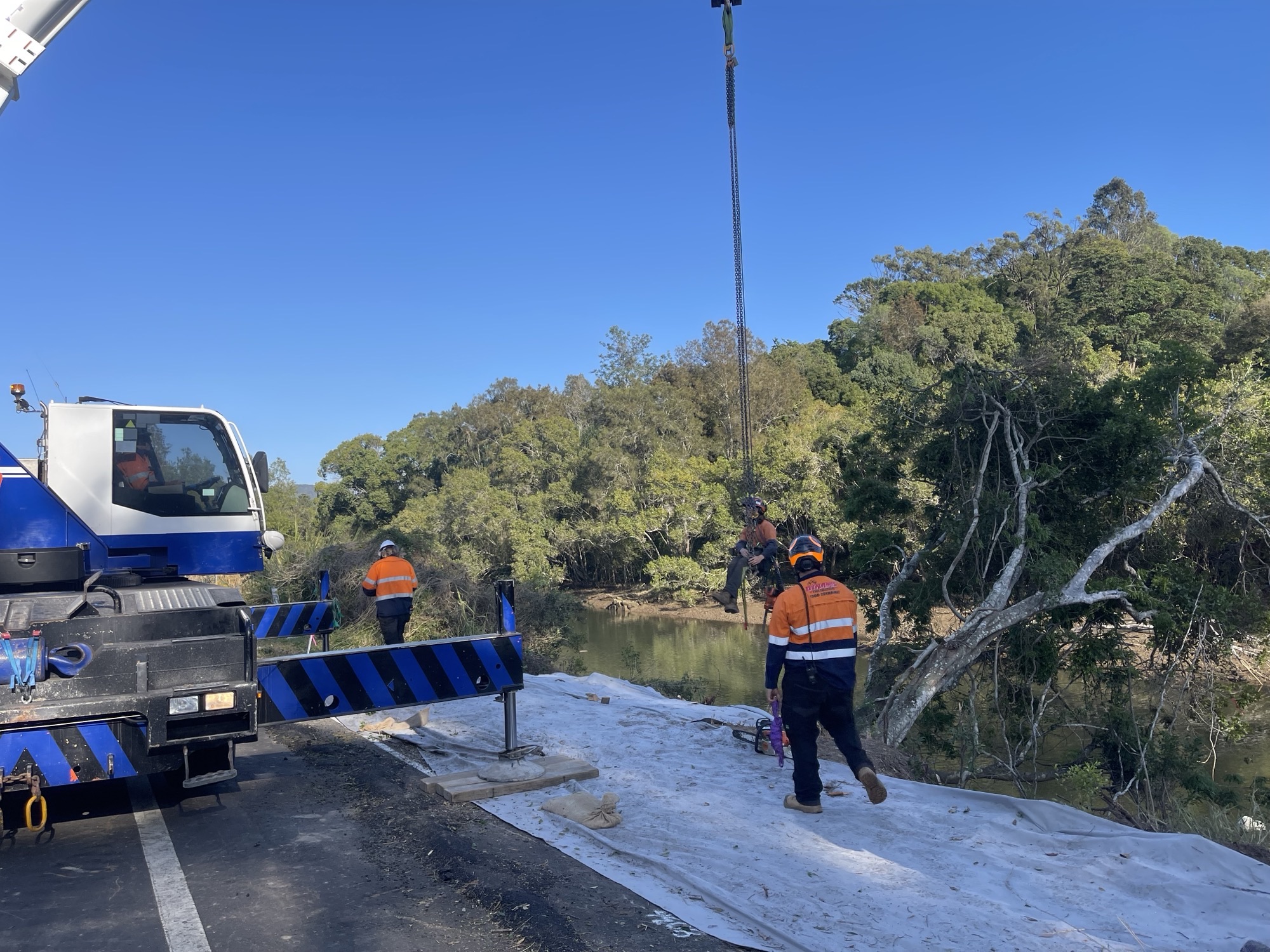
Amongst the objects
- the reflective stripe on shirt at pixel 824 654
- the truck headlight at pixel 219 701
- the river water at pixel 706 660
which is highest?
the reflective stripe on shirt at pixel 824 654

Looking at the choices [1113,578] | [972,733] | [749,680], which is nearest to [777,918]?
[972,733]

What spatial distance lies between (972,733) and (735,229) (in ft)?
22.7

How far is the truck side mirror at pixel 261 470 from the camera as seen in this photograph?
7289 millimetres

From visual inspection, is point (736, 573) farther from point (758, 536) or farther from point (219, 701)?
point (219, 701)

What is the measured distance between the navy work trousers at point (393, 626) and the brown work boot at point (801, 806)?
6227 millimetres

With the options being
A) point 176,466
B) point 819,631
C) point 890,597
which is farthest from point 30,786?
point 890,597

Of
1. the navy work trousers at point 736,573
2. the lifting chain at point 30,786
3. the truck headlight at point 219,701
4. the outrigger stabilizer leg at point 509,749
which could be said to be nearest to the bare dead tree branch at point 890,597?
the navy work trousers at point 736,573

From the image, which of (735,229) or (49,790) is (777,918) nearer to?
(49,790)

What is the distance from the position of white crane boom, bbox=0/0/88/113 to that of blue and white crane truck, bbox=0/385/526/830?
2.03 meters

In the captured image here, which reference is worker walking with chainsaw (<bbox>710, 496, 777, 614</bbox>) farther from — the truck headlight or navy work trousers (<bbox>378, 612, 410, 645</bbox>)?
the truck headlight

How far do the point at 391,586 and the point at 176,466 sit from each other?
156 inches

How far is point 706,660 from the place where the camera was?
26.2 metres

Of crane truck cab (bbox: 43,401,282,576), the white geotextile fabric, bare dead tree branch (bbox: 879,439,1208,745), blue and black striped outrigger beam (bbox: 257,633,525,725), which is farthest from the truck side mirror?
bare dead tree branch (bbox: 879,439,1208,745)

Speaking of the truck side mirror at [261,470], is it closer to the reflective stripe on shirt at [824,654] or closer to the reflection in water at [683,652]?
the reflective stripe on shirt at [824,654]
